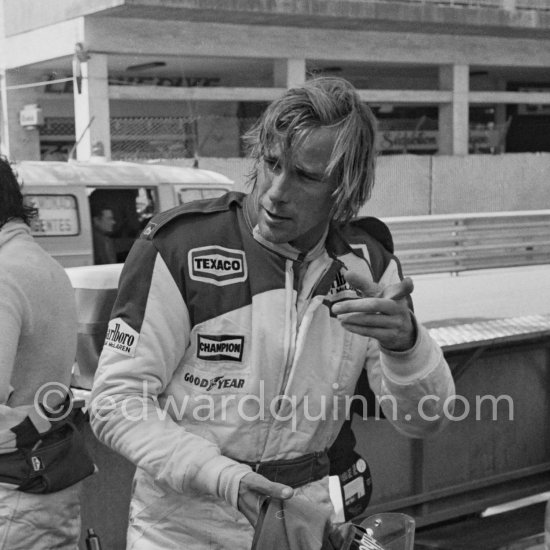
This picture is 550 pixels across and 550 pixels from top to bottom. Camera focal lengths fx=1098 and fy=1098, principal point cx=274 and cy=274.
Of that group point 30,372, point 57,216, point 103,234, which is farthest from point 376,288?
point 103,234

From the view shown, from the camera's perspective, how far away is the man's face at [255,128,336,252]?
2.30 m

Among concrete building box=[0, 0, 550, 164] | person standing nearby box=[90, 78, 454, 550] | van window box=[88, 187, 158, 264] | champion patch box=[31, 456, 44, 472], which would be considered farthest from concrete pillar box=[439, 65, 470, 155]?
person standing nearby box=[90, 78, 454, 550]

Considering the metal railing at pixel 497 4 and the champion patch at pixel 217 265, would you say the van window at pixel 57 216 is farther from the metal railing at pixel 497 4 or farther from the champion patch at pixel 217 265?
the metal railing at pixel 497 4

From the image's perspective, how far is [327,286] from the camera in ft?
8.05

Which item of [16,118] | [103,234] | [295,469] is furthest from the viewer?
[16,118]

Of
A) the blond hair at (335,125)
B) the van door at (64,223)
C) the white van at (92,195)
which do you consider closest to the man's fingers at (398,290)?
the blond hair at (335,125)

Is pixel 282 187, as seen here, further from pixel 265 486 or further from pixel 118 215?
pixel 118 215

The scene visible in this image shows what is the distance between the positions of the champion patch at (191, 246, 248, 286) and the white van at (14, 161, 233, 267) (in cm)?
1189

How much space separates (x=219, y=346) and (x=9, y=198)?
52.2 inches

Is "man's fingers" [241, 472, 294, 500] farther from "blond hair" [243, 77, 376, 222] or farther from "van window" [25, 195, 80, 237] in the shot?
"van window" [25, 195, 80, 237]

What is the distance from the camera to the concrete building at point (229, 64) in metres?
28.0

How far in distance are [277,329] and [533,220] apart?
20.9m

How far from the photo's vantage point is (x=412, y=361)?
7.70ft

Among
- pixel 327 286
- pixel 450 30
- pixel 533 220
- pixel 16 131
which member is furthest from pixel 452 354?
pixel 450 30
